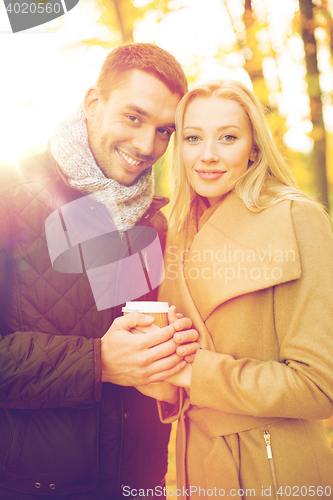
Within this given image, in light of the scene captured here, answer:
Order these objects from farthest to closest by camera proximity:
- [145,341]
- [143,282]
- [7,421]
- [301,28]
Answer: [301,28] → [143,282] → [7,421] → [145,341]

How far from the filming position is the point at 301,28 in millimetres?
4438

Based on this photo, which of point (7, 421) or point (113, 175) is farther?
point (113, 175)

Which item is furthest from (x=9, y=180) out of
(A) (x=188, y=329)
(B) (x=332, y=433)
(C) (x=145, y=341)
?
(B) (x=332, y=433)

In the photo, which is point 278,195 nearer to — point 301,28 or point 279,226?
point 279,226

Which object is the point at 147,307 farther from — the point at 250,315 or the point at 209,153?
the point at 209,153

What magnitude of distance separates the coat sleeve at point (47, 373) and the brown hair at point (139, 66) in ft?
5.11

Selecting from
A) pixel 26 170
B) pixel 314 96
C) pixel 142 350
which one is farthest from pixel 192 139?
pixel 314 96

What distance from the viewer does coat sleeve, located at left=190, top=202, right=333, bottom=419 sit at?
146 centimetres

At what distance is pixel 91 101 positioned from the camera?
2.25 metres

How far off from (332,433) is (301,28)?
5344 mm

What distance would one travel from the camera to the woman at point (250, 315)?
1.49 meters

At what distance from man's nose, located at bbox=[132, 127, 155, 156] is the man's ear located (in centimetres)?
33

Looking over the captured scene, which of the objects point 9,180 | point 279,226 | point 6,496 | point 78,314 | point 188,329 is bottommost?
point 6,496

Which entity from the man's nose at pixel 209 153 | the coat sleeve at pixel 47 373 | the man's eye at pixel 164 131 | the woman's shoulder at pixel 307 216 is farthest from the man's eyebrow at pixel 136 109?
the coat sleeve at pixel 47 373
